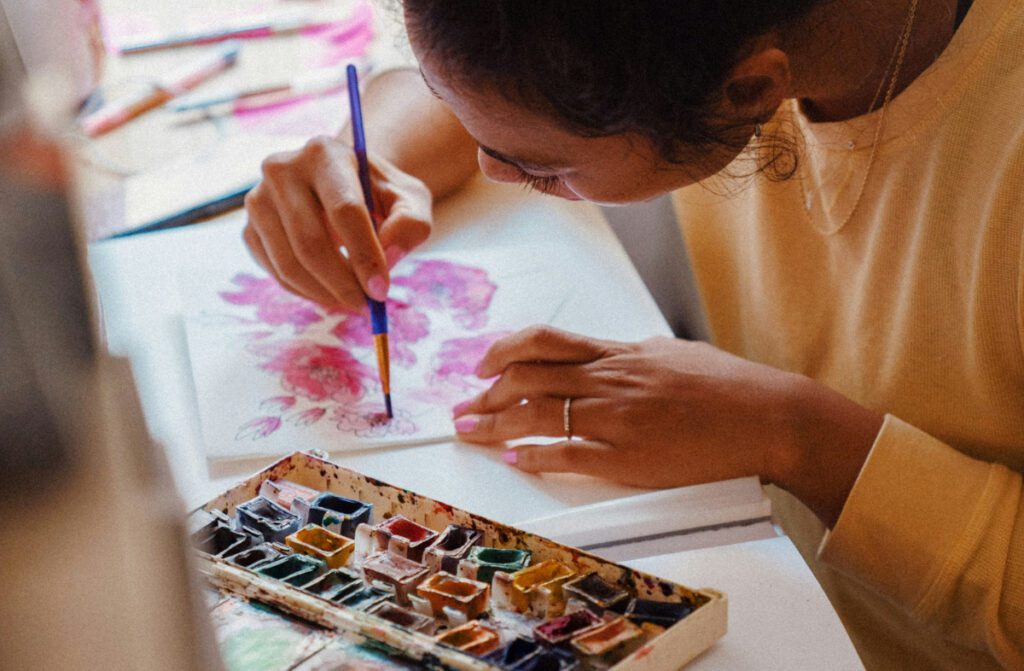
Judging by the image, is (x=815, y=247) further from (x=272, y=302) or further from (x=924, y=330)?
(x=272, y=302)

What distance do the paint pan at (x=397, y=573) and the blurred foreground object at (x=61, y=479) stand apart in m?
0.31

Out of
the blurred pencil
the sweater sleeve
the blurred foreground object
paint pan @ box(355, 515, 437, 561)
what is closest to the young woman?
the sweater sleeve

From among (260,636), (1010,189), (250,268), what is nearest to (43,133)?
(260,636)

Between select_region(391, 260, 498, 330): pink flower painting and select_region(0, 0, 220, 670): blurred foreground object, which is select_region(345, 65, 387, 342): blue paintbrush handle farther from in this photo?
select_region(0, 0, 220, 670): blurred foreground object

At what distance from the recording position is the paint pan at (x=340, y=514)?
564 mm

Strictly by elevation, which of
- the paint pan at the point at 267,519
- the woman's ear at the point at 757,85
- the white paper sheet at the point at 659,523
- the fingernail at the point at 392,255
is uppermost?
the woman's ear at the point at 757,85

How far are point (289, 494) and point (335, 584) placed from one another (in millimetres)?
89

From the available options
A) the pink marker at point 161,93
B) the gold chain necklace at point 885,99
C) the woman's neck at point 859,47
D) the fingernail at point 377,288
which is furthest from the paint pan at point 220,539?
the pink marker at point 161,93

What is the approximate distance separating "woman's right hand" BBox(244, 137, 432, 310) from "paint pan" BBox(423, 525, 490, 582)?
0.34m

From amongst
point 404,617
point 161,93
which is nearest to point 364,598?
point 404,617

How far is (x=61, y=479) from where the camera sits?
0.65ft

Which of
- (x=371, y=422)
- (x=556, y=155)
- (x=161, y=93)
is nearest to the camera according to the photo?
(x=556, y=155)

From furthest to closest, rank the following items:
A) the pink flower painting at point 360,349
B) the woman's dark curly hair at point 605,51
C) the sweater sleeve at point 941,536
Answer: the pink flower painting at point 360,349
the sweater sleeve at point 941,536
the woman's dark curly hair at point 605,51

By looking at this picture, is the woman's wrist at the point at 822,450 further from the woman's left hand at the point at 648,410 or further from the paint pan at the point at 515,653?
the paint pan at the point at 515,653
